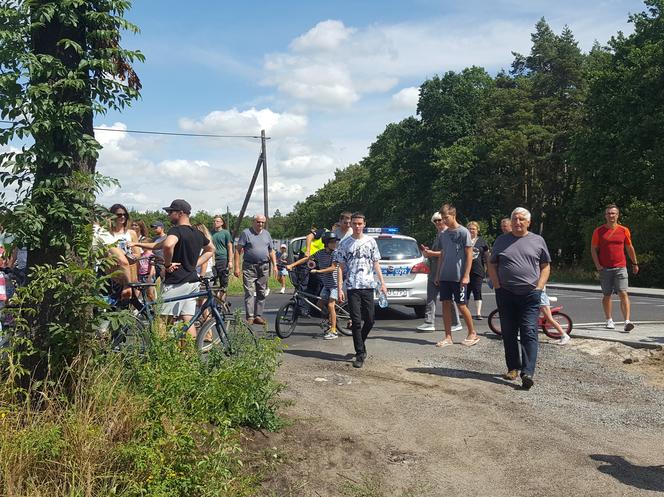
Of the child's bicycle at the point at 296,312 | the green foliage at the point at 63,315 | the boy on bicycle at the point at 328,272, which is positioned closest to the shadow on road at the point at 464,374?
the boy on bicycle at the point at 328,272

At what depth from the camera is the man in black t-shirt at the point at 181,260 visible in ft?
25.5

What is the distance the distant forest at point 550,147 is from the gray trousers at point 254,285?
887 inches

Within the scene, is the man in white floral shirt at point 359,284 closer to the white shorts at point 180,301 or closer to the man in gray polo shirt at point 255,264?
the white shorts at point 180,301

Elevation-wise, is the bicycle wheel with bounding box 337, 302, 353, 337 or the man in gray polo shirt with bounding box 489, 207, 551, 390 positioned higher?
the man in gray polo shirt with bounding box 489, 207, 551, 390

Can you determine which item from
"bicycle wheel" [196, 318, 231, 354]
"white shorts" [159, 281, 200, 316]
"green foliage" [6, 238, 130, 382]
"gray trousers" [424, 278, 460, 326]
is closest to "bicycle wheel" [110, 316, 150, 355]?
"green foliage" [6, 238, 130, 382]

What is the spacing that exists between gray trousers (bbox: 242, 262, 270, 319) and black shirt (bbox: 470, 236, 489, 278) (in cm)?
366

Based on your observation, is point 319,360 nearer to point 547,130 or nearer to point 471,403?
point 471,403

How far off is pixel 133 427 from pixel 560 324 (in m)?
7.79

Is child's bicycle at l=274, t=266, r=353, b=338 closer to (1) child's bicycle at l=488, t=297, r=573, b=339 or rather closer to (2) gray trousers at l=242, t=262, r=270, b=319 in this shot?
(2) gray trousers at l=242, t=262, r=270, b=319

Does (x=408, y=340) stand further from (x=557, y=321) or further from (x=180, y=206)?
(x=180, y=206)

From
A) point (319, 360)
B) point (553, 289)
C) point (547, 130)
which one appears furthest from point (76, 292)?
point (547, 130)

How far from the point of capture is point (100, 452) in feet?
13.7

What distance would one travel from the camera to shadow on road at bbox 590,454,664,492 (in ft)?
15.6

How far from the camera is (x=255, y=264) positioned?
11.8 m
